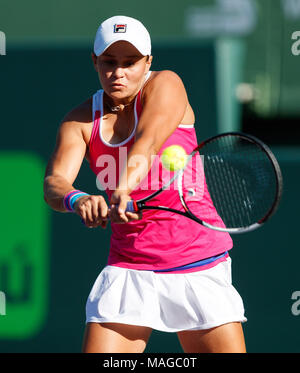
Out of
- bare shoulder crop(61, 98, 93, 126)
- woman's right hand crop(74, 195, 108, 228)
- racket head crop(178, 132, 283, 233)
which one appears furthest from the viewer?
bare shoulder crop(61, 98, 93, 126)

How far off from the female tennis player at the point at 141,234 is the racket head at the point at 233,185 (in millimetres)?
58

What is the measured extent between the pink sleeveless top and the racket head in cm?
4

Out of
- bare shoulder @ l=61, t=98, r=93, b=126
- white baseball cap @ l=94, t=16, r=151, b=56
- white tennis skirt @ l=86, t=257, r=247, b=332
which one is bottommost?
white tennis skirt @ l=86, t=257, r=247, b=332

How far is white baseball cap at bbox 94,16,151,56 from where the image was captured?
2.73 meters

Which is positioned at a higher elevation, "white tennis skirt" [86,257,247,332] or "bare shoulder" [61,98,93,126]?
"bare shoulder" [61,98,93,126]

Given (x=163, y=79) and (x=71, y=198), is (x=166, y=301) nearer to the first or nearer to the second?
(x=71, y=198)

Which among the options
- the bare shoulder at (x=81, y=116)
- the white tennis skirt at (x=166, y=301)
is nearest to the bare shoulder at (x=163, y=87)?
the bare shoulder at (x=81, y=116)

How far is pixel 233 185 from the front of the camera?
124 inches

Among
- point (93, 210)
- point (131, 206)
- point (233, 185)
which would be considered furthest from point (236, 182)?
point (93, 210)

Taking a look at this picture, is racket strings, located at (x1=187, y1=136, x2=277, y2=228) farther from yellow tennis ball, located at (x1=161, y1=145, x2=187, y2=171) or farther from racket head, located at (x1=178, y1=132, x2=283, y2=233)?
yellow tennis ball, located at (x1=161, y1=145, x2=187, y2=171)

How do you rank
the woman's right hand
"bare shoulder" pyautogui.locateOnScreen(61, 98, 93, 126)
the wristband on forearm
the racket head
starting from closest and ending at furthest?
the woman's right hand < the wristband on forearm < the racket head < "bare shoulder" pyautogui.locateOnScreen(61, 98, 93, 126)

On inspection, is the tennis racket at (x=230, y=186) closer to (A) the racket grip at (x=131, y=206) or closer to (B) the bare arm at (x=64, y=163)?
(A) the racket grip at (x=131, y=206)

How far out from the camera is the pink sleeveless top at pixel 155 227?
2.87 meters

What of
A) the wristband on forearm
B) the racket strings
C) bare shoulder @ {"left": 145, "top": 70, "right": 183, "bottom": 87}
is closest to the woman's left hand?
the wristband on forearm
